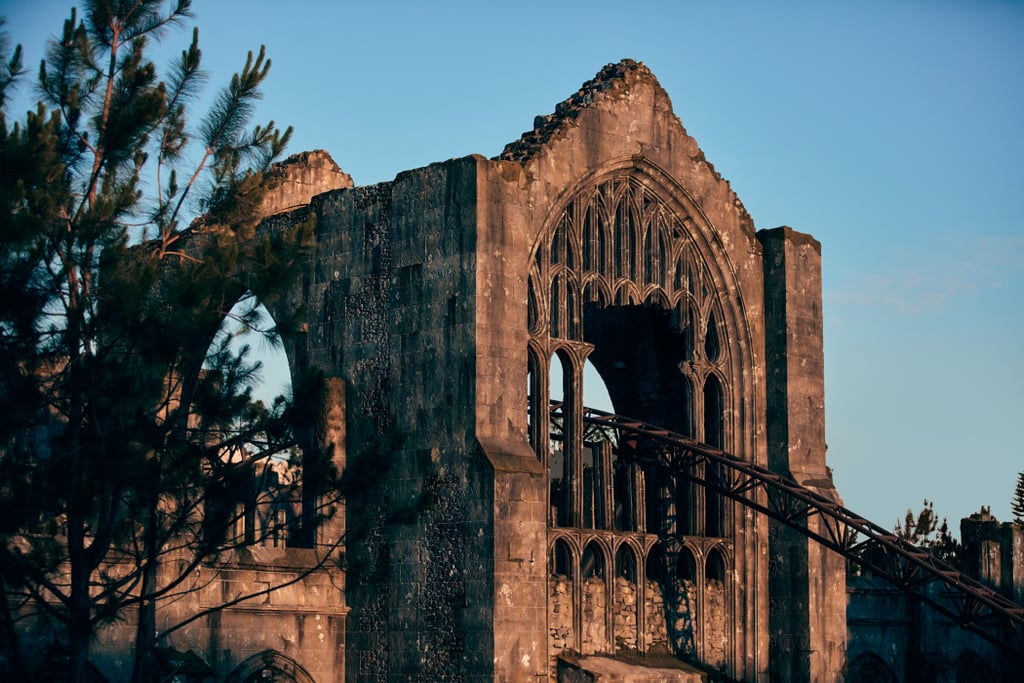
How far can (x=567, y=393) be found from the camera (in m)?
26.4

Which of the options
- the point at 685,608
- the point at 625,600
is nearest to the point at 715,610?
the point at 685,608

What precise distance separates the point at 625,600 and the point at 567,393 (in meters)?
3.35

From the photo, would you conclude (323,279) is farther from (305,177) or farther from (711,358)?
(711,358)

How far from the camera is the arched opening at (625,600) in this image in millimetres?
26594

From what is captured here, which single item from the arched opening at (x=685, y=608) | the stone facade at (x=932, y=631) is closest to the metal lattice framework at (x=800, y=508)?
the arched opening at (x=685, y=608)

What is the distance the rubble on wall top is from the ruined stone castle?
5 cm

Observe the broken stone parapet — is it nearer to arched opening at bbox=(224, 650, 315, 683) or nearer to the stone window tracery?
the stone window tracery

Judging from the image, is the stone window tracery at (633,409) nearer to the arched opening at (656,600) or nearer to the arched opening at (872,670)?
the arched opening at (656,600)

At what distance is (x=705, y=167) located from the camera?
96.6 ft

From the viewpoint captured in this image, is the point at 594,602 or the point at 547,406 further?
the point at 594,602

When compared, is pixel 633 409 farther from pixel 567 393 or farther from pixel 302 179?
pixel 302 179

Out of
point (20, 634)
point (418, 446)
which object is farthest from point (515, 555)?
point (20, 634)

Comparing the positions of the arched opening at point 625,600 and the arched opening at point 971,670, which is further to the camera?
the arched opening at point 971,670

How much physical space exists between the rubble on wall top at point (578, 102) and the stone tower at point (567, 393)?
50 mm
